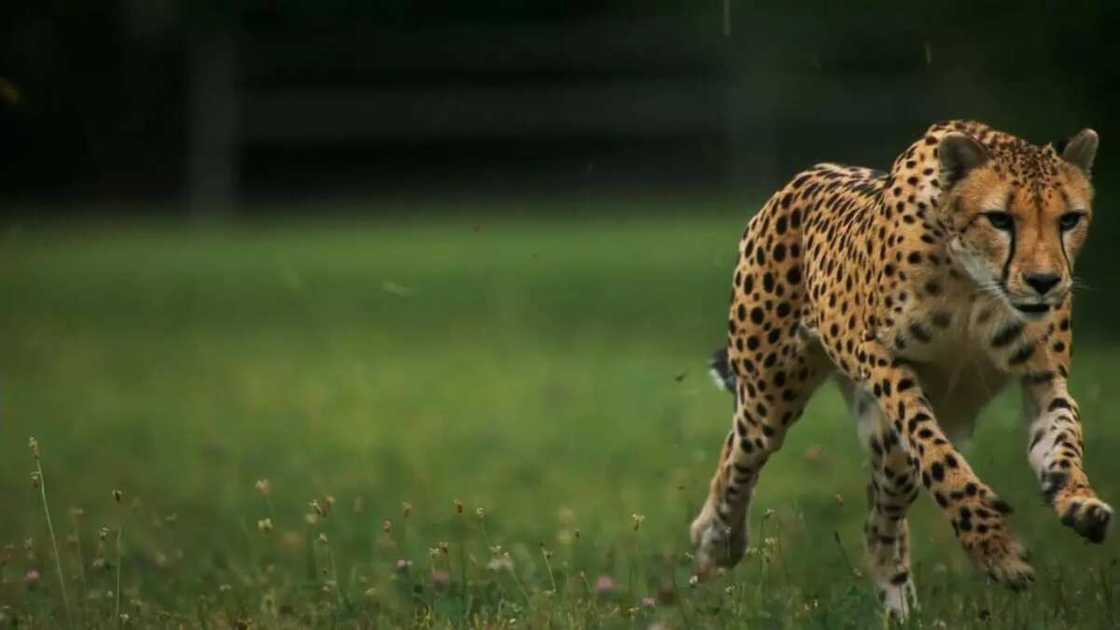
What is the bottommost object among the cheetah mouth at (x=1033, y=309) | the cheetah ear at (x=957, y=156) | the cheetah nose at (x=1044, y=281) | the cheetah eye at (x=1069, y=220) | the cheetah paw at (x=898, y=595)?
the cheetah paw at (x=898, y=595)

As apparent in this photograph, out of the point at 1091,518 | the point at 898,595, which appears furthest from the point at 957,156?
the point at 898,595

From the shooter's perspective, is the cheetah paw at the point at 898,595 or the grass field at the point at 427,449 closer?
the grass field at the point at 427,449

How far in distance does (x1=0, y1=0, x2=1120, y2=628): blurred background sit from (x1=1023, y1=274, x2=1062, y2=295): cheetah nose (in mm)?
828

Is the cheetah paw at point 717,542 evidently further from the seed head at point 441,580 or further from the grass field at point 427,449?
the seed head at point 441,580

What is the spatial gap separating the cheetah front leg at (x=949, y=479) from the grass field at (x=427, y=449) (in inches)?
12.8

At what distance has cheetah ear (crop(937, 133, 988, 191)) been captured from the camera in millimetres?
5078

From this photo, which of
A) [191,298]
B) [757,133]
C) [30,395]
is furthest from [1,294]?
[757,133]

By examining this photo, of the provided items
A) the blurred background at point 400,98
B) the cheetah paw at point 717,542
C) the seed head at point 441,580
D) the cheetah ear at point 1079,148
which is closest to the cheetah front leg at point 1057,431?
the cheetah ear at point 1079,148

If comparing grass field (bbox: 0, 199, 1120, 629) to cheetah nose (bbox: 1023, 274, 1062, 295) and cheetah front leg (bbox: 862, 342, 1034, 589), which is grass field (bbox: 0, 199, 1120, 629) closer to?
cheetah front leg (bbox: 862, 342, 1034, 589)

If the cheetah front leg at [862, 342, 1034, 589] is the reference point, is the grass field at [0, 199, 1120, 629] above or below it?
below

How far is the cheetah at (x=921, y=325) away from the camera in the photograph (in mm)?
4930

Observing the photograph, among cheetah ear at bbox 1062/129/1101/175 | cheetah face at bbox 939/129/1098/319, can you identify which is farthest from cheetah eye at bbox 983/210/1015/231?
cheetah ear at bbox 1062/129/1101/175

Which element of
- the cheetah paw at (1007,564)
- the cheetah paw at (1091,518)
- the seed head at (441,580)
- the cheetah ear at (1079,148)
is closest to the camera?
the cheetah paw at (1091,518)

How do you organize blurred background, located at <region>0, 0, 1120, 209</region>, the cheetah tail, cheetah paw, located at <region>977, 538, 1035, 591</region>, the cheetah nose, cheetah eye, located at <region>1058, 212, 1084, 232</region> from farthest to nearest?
1. blurred background, located at <region>0, 0, 1120, 209</region>
2. the cheetah tail
3. cheetah eye, located at <region>1058, 212, 1084, 232</region>
4. the cheetah nose
5. cheetah paw, located at <region>977, 538, 1035, 591</region>
